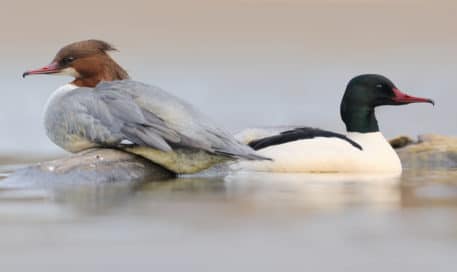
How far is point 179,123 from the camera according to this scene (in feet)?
28.3

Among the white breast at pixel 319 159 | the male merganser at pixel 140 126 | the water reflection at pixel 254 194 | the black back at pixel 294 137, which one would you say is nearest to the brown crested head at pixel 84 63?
the male merganser at pixel 140 126

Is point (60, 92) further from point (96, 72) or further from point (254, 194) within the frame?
point (254, 194)

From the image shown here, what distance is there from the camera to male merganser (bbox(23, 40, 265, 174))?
849 cm

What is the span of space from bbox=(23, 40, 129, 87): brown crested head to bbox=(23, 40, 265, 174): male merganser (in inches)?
5.5

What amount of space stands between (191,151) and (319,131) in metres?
1.68

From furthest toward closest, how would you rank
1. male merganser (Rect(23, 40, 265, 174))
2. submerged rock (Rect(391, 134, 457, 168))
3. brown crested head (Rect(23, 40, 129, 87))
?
submerged rock (Rect(391, 134, 457, 168))
brown crested head (Rect(23, 40, 129, 87))
male merganser (Rect(23, 40, 265, 174))

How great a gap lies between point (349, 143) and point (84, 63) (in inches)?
96.1

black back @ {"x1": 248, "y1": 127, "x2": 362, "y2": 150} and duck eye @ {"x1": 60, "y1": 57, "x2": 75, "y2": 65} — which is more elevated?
duck eye @ {"x1": 60, "y1": 57, "x2": 75, "y2": 65}

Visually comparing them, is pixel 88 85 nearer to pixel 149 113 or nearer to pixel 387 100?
pixel 149 113

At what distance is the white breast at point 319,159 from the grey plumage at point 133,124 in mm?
867

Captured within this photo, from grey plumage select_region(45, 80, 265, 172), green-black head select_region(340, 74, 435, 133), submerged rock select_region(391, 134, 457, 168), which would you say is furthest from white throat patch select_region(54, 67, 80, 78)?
submerged rock select_region(391, 134, 457, 168)

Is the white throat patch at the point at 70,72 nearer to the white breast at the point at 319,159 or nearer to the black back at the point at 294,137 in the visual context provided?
the white breast at the point at 319,159

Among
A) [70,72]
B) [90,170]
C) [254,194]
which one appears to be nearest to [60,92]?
[70,72]

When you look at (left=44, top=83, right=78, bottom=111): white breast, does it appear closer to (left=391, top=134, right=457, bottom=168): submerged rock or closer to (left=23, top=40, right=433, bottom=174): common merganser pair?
(left=23, top=40, right=433, bottom=174): common merganser pair
